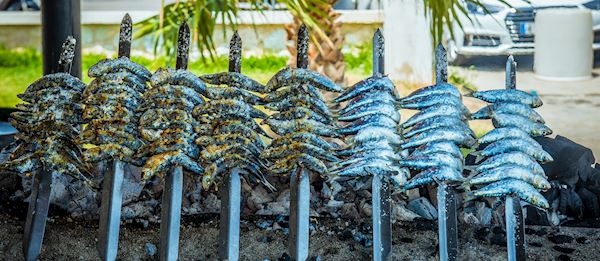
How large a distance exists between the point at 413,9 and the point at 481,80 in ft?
3.92

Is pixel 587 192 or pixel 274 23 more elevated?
pixel 274 23

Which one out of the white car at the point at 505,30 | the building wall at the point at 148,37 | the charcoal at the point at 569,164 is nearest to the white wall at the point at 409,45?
the building wall at the point at 148,37

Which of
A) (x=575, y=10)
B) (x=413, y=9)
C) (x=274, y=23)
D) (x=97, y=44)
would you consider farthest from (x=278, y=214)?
(x=97, y=44)

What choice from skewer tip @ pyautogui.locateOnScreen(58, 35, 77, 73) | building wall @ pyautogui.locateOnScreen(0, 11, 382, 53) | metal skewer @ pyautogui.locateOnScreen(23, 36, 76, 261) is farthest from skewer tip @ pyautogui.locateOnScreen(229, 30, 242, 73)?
building wall @ pyautogui.locateOnScreen(0, 11, 382, 53)

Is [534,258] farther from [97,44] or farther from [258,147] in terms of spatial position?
[97,44]

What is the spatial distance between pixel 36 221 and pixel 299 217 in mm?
535

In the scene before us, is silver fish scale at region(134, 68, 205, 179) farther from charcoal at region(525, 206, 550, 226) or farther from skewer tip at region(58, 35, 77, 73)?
charcoal at region(525, 206, 550, 226)

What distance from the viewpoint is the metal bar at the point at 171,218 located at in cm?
147

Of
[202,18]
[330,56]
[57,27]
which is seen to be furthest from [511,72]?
[330,56]

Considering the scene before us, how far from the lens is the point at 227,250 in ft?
4.91

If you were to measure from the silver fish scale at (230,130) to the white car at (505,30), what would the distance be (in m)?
2.30

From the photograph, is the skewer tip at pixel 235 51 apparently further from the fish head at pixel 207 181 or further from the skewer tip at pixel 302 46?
the fish head at pixel 207 181

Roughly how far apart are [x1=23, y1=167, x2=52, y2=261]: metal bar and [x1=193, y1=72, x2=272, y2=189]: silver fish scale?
0.33m

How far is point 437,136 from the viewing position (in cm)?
155
